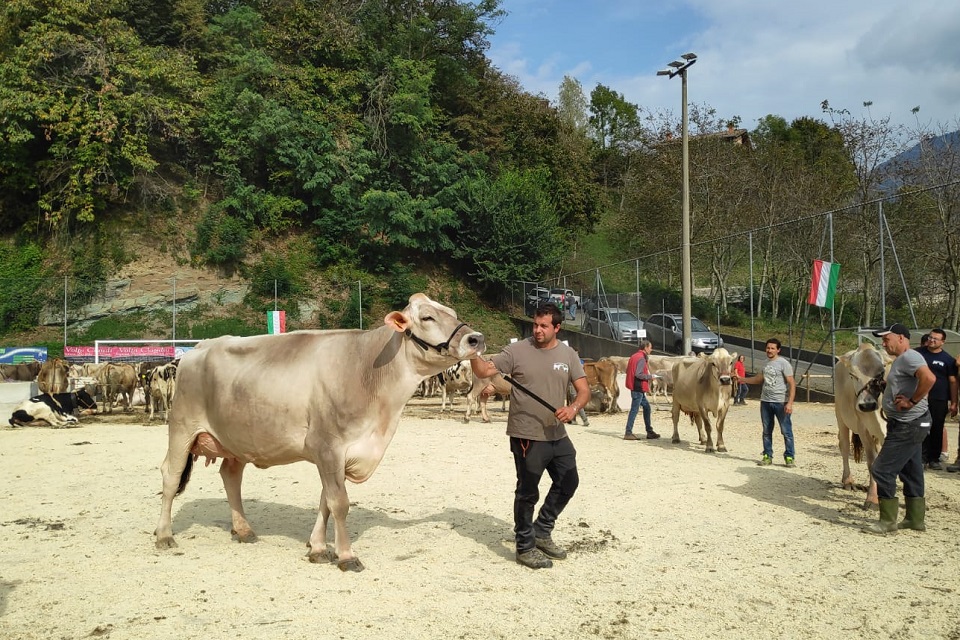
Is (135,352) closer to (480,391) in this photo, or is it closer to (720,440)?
(480,391)

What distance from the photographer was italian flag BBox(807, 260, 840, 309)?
19.7 meters

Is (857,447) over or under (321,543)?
over

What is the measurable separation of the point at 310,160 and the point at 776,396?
33.3 meters

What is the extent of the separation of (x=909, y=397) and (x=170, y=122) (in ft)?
125

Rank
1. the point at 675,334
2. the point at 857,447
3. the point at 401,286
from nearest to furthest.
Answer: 1. the point at 857,447
2. the point at 675,334
3. the point at 401,286

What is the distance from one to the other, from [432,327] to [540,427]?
1.30 meters

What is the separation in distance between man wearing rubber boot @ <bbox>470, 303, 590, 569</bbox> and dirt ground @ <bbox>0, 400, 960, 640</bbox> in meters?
0.31

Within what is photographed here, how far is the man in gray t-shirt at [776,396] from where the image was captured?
11.1 metres

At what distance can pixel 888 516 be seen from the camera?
24.5 feet

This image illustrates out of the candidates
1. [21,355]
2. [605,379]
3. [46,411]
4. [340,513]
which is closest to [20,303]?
[21,355]

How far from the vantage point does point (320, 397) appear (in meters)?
6.74

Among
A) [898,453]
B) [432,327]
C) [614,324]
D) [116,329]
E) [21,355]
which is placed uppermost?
[432,327]

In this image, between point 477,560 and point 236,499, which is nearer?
point 477,560

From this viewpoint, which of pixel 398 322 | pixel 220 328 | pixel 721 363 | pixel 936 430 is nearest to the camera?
pixel 398 322
